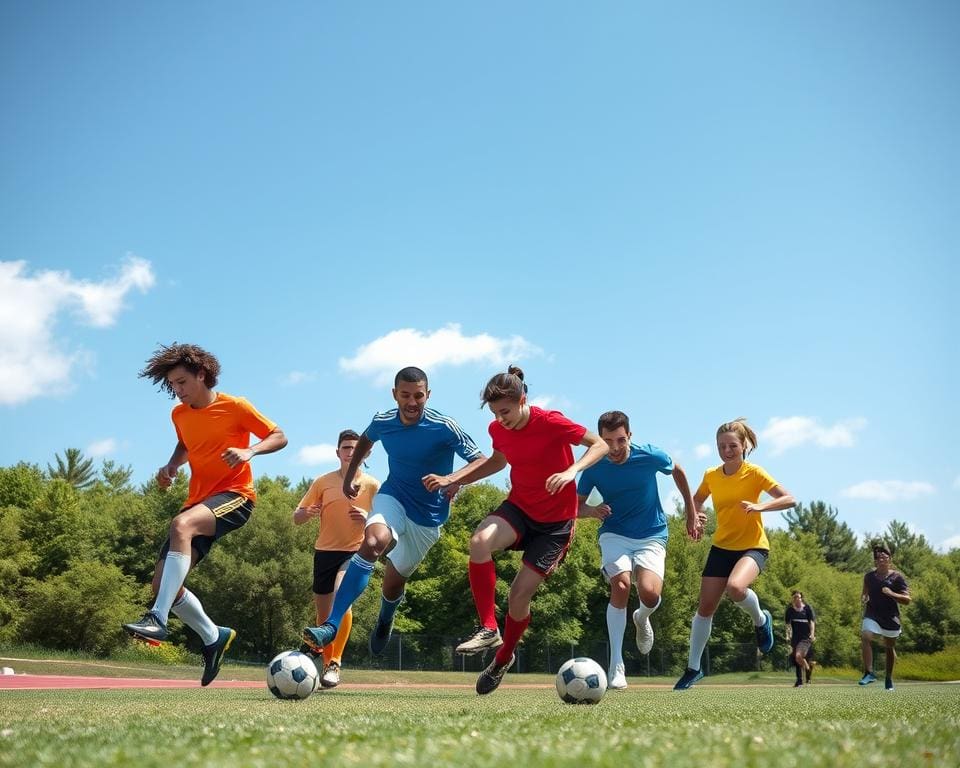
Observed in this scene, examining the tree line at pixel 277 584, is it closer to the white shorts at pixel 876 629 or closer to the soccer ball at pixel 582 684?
the white shorts at pixel 876 629

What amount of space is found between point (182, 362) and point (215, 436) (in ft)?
2.28

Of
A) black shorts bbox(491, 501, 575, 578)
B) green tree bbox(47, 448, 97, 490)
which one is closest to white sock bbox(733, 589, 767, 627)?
black shorts bbox(491, 501, 575, 578)

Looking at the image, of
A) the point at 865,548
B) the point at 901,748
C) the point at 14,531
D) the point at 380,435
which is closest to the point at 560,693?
the point at 380,435

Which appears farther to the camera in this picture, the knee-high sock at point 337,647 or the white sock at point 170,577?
the knee-high sock at point 337,647

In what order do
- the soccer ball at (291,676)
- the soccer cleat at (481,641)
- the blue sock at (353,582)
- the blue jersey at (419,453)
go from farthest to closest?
the blue jersey at (419,453)
the blue sock at (353,582)
the soccer cleat at (481,641)
the soccer ball at (291,676)

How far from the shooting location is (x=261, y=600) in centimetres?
4978

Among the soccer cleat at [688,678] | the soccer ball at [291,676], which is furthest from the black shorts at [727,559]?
the soccer ball at [291,676]

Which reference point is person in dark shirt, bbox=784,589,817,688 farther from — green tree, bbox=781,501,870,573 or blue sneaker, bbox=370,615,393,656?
green tree, bbox=781,501,870,573

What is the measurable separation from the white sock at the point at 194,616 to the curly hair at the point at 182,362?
179 cm

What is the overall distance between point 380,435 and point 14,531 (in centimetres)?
4780

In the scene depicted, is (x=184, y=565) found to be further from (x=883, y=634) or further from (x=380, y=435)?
(x=883, y=634)

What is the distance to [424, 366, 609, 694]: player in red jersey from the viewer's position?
7.23 meters

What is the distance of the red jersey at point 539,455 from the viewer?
7336 millimetres

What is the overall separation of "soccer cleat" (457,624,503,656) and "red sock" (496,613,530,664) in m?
0.06
